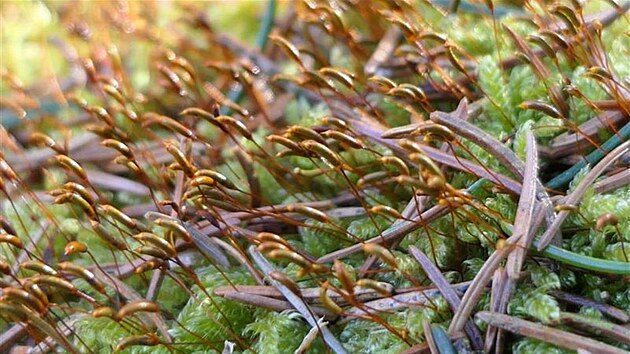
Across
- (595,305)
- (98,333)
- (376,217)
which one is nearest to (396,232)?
(376,217)

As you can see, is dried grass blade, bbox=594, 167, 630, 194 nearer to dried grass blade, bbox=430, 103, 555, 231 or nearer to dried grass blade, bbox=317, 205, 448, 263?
dried grass blade, bbox=430, 103, 555, 231

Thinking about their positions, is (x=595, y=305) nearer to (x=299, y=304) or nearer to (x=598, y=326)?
(x=598, y=326)

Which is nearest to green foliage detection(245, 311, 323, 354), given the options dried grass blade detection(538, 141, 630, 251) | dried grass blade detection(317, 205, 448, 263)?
dried grass blade detection(317, 205, 448, 263)

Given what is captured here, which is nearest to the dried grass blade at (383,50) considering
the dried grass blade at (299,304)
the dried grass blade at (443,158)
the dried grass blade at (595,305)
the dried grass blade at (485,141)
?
the dried grass blade at (443,158)

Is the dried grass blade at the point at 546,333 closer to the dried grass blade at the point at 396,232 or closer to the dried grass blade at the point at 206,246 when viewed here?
the dried grass blade at the point at 396,232

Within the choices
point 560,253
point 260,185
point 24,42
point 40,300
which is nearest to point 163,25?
A: point 24,42

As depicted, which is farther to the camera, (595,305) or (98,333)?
(98,333)

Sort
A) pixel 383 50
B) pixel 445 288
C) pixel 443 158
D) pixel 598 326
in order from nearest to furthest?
pixel 598 326, pixel 445 288, pixel 443 158, pixel 383 50
